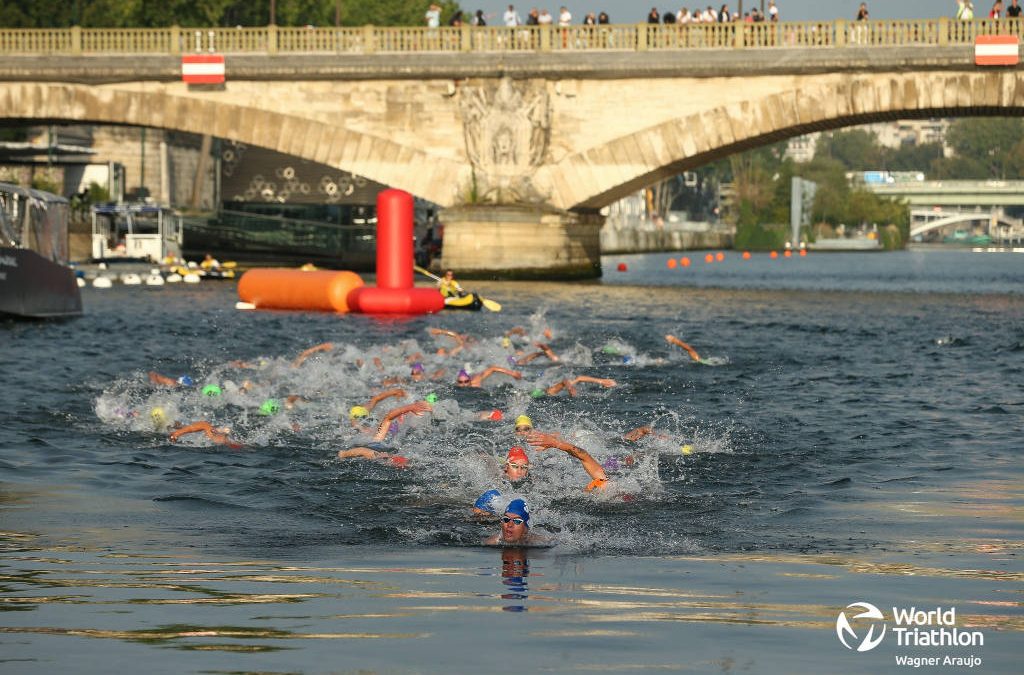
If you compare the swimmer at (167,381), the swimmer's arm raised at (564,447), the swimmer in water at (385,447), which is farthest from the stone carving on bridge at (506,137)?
the swimmer's arm raised at (564,447)

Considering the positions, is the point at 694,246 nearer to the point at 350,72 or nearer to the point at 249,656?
the point at 350,72

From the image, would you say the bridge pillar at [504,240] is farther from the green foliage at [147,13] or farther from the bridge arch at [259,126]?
the green foliage at [147,13]

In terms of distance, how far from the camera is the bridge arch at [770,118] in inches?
2170

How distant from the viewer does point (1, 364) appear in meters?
29.8

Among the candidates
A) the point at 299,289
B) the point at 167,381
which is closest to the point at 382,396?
the point at 167,381

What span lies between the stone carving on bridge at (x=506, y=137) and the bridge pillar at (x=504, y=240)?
748 mm

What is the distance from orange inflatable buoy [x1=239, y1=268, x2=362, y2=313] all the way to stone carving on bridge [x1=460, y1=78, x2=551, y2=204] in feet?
49.2

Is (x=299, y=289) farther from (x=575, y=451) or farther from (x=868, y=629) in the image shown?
(x=868, y=629)

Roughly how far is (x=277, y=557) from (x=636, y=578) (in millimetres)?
2613

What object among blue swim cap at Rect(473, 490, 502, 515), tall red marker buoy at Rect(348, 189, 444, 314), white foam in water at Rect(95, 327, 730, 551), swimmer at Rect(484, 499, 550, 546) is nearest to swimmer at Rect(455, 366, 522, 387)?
white foam in water at Rect(95, 327, 730, 551)

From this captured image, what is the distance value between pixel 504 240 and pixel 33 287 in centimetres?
2410

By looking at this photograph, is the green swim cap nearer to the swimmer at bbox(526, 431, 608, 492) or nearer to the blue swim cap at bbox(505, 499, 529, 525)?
the swimmer at bbox(526, 431, 608, 492)

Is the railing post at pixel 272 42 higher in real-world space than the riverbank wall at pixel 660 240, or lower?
higher

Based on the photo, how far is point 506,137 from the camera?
201 ft
